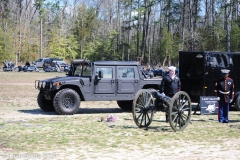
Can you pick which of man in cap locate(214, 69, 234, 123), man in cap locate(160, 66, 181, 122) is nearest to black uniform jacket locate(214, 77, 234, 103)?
man in cap locate(214, 69, 234, 123)

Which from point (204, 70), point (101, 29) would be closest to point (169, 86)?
point (204, 70)

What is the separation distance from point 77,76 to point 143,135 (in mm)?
5842

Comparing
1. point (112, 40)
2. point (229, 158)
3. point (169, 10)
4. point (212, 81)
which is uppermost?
point (169, 10)

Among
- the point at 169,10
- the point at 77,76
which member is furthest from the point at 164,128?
the point at 169,10

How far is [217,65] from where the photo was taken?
16.5m

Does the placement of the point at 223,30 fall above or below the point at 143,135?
above

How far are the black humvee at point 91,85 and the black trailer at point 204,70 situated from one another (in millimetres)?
1564

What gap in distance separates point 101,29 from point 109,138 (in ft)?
234

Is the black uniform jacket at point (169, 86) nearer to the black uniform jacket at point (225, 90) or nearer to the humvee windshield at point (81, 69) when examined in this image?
the black uniform jacket at point (225, 90)

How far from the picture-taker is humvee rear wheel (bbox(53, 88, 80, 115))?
48.1 feet

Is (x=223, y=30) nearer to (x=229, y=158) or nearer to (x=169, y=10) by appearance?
(x=169, y=10)

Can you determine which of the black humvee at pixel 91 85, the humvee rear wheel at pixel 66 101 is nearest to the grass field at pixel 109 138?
the humvee rear wheel at pixel 66 101

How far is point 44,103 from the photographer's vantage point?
15883 millimetres

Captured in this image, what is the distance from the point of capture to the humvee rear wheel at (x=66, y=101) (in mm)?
14656
